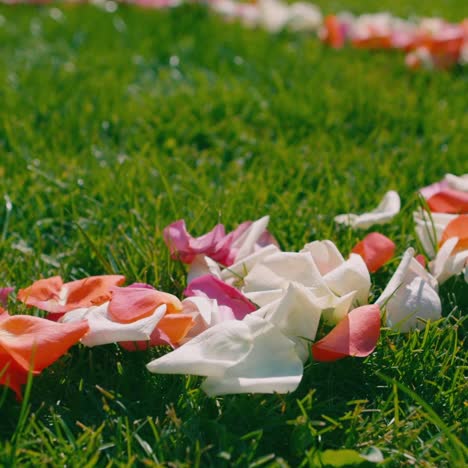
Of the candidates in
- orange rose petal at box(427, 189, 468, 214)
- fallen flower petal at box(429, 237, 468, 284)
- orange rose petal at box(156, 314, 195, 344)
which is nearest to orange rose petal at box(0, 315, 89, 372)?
orange rose petal at box(156, 314, 195, 344)

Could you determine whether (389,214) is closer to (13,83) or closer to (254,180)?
(254,180)

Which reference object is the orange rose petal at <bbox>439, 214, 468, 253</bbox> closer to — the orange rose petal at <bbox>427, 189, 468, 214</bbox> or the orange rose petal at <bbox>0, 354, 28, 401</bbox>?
the orange rose petal at <bbox>427, 189, 468, 214</bbox>

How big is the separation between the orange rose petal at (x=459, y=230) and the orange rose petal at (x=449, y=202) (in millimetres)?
183

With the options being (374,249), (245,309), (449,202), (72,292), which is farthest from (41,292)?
(449,202)

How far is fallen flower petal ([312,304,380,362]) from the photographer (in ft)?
3.69

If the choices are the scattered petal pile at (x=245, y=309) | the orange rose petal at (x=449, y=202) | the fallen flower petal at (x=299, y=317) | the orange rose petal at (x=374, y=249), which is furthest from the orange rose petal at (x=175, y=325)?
the orange rose petal at (x=449, y=202)

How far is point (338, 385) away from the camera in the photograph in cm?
116

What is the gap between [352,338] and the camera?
1127mm

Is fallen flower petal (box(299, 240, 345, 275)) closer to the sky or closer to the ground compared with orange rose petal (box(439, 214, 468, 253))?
closer to the ground

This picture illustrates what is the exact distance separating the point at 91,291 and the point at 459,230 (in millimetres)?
659

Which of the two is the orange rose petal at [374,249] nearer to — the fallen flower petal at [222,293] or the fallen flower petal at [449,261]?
the fallen flower petal at [449,261]

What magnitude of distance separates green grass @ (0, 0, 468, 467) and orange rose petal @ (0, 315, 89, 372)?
0.21 ft

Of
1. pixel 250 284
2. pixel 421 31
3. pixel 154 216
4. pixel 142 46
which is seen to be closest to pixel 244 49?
pixel 142 46

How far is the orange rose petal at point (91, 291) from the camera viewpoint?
1246mm
